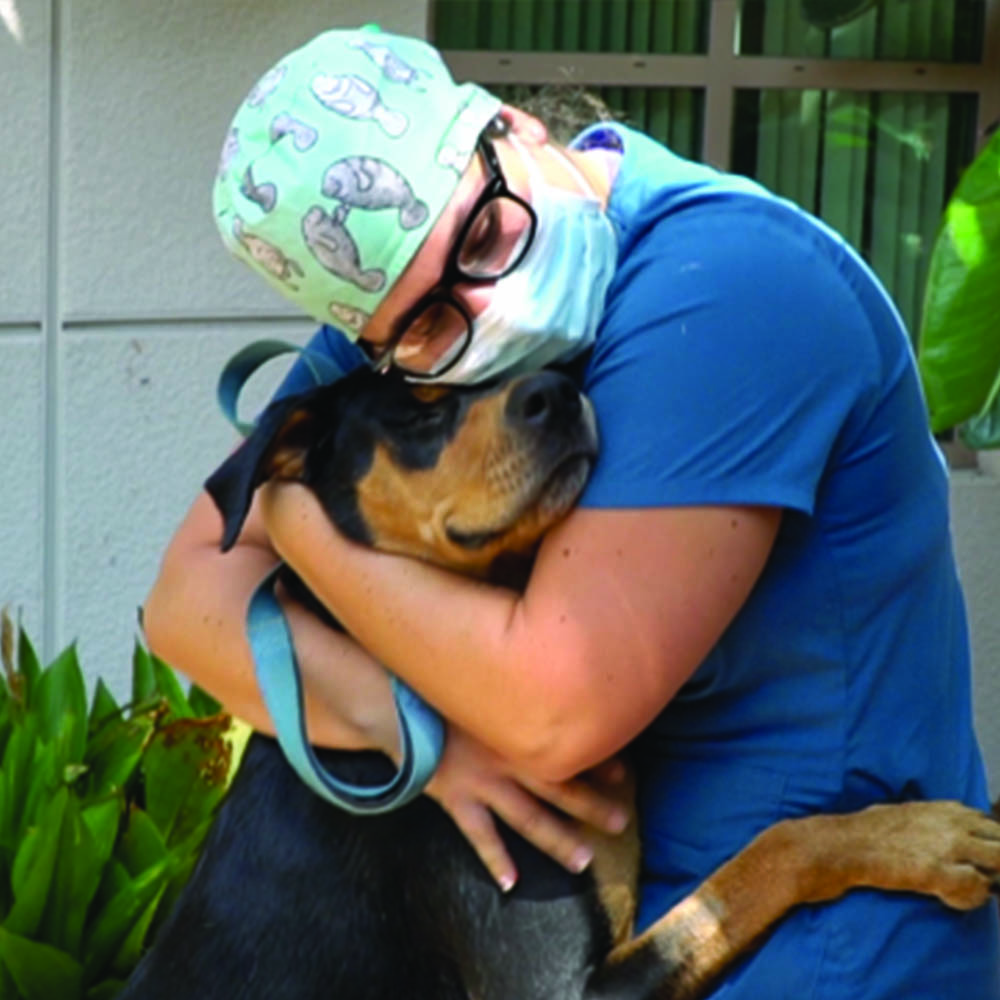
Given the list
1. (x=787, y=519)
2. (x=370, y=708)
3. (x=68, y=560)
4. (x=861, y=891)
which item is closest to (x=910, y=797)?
(x=861, y=891)

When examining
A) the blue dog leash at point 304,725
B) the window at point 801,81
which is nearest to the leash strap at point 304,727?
the blue dog leash at point 304,725

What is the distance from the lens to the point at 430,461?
120 inches

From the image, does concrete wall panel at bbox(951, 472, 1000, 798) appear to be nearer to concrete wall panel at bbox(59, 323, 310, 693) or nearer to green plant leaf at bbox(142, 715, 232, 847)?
concrete wall panel at bbox(59, 323, 310, 693)

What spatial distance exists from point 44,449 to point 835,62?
212 centimetres

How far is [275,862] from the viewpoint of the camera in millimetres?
3145

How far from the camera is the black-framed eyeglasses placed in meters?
2.72

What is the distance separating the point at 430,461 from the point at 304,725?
1.22ft

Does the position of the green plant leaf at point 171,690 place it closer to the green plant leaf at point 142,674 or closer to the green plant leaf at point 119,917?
the green plant leaf at point 142,674

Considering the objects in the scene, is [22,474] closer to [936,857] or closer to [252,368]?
[252,368]

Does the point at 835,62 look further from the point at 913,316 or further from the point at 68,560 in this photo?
the point at 68,560

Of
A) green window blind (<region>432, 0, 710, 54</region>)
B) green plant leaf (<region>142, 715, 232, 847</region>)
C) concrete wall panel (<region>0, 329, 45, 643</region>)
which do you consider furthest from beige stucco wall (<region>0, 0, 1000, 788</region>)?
green plant leaf (<region>142, 715, 232, 847</region>)

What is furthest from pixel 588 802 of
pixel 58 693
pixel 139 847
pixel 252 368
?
pixel 58 693

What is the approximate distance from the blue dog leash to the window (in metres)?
2.94

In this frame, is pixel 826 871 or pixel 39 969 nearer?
pixel 826 871
